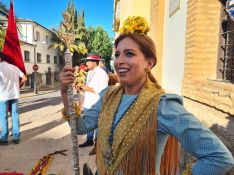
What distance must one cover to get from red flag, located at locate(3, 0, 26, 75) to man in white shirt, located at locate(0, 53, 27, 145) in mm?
93

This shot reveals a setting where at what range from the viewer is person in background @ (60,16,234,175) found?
125 centimetres

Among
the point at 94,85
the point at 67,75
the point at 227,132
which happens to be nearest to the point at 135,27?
the point at 67,75

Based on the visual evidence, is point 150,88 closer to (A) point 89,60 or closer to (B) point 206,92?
(B) point 206,92

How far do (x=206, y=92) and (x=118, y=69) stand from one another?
2.37 m

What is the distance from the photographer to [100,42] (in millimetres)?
48031

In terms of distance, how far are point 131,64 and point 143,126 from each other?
0.38 m

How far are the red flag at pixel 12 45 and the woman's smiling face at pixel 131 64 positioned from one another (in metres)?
3.79

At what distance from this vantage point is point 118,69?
1606 mm

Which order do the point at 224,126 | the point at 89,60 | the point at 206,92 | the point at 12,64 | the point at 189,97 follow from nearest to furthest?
1. the point at 224,126
2. the point at 206,92
3. the point at 189,97
4. the point at 89,60
5. the point at 12,64

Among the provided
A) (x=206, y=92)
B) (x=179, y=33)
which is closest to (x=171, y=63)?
(x=179, y=33)

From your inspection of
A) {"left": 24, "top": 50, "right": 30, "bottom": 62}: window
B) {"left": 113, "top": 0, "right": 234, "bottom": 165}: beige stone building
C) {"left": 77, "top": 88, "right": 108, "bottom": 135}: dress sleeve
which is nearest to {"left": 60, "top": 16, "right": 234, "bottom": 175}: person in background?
{"left": 77, "top": 88, "right": 108, "bottom": 135}: dress sleeve

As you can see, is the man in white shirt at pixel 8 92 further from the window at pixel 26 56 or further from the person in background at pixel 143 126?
the window at pixel 26 56

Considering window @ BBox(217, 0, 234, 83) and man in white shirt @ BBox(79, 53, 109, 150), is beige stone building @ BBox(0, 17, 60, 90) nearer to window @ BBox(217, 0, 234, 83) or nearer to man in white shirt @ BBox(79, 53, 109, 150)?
man in white shirt @ BBox(79, 53, 109, 150)

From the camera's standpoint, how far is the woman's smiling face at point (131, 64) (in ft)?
5.16
